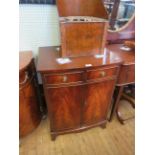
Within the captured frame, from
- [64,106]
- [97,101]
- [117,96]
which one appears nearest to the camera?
[64,106]

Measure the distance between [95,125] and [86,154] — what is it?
0.32m

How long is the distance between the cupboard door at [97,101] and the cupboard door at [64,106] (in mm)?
77

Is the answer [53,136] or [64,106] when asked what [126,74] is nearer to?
[64,106]

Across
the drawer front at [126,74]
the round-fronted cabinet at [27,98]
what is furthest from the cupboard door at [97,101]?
the round-fronted cabinet at [27,98]

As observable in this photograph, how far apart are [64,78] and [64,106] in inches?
11.8

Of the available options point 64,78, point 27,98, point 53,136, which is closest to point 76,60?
point 64,78

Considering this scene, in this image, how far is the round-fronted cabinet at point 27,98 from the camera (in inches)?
56.2

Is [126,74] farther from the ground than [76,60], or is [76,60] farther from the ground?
[76,60]

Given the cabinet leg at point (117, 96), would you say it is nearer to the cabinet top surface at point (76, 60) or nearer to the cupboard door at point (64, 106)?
the cabinet top surface at point (76, 60)

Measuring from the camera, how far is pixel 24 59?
5.04ft
